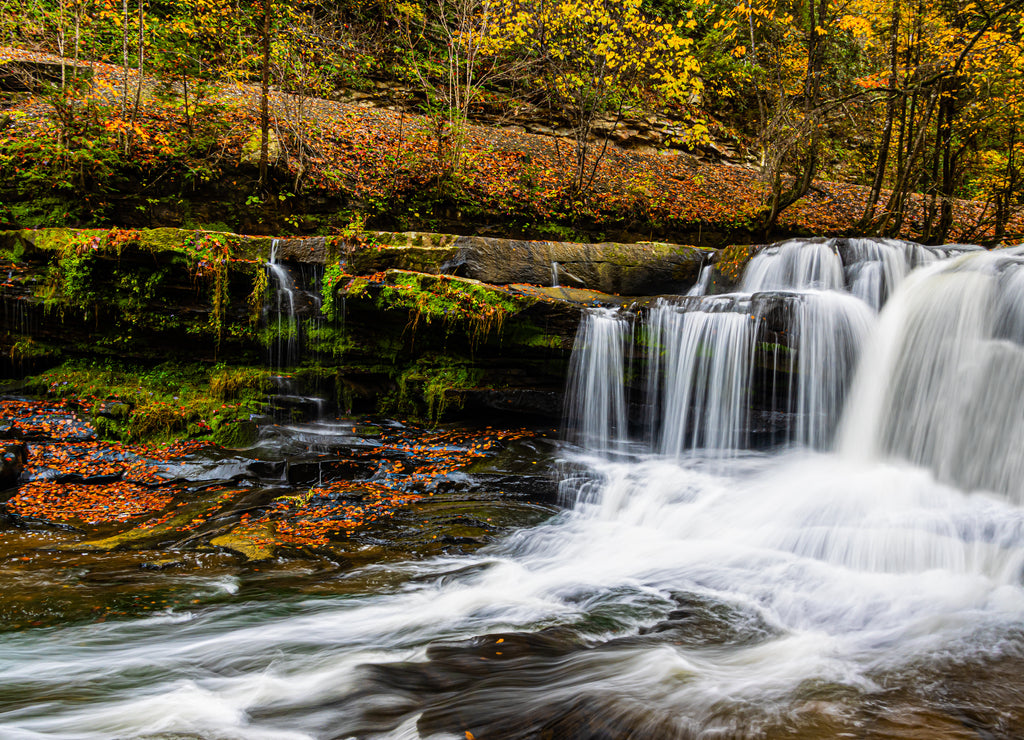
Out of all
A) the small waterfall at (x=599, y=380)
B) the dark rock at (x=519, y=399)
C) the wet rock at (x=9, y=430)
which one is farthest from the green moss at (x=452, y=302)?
the wet rock at (x=9, y=430)

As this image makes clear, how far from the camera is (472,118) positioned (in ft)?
53.8

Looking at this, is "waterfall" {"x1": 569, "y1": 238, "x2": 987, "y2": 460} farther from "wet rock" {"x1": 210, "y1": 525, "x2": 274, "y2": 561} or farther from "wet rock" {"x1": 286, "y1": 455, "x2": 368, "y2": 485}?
"wet rock" {"x1": 210, "y1": 525, "x2": 274, "y2": 561}

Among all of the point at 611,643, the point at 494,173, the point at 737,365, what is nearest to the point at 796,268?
the point at 737,365

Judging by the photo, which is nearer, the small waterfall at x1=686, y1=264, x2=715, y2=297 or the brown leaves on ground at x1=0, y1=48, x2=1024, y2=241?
the small waterfall at x1=686, y1=264, x2=715, y2=297

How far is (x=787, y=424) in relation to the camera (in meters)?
7.33

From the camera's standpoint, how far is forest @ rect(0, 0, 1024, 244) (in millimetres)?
10461

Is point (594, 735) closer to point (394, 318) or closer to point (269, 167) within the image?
point (394, 318)

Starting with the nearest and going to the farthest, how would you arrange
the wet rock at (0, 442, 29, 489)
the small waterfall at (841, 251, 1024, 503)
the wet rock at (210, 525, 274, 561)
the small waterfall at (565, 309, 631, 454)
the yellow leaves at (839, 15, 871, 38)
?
the wet rock at (210, 525, 274, 561) → the small waterfall at (841, 251, 1024, 503) → the wet rock at (0, 442, 29, 489) → the small waterfall at (565, 309, 631, 454) → the yellow leaves at (839, 15, 871, 38)

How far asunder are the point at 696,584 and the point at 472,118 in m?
15.3

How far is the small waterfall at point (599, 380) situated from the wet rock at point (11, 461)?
6877 mm

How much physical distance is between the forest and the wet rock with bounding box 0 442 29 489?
5411 mm

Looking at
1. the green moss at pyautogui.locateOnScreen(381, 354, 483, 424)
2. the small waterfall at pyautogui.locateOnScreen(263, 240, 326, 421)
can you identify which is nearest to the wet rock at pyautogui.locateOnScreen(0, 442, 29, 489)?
the small waterfall at pyautogui.locateOnScreen(263, 240, 326, 421)

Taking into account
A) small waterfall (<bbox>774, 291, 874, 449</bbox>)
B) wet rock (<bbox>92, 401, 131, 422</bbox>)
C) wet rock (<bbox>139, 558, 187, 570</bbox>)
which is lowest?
wet rock (<bbox>139, 558, 187, 570</bbox>)

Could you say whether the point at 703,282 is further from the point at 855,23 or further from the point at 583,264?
the point at 855,23
